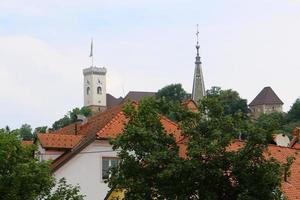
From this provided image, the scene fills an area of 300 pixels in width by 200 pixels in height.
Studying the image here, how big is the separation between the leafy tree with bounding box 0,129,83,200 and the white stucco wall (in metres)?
12.4

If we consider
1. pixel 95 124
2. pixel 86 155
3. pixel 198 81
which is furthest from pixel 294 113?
pixel 86 155

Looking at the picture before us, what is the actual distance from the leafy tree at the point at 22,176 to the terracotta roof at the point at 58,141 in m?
13.8

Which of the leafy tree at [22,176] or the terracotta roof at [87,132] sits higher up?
the terracotta roof at [87,132]

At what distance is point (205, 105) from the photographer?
20.9 m

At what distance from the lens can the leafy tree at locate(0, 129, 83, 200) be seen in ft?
72.4

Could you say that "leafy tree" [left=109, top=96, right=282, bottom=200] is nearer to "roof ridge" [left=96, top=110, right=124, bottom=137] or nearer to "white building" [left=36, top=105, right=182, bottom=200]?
"white building" [left=36, top=105, right=182, bottom=200]

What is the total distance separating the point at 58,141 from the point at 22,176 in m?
16.3

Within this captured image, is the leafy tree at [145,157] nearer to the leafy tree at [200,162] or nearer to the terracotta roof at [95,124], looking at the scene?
the leafy tree at [200,162]

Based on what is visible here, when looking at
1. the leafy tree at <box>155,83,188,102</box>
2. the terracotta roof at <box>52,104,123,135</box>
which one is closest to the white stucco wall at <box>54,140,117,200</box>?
the terracotta roof at <box>52,104,123,135</box>

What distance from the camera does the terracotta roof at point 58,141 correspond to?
3791 centimetres

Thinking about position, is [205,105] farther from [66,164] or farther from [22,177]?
[66,164]

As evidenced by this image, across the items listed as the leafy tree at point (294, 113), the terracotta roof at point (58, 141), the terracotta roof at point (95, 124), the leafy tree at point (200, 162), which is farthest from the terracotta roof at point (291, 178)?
the leafy tree at point (294, 113)

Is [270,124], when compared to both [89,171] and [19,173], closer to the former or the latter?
[19,173]

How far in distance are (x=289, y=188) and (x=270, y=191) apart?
1023 centimetres
